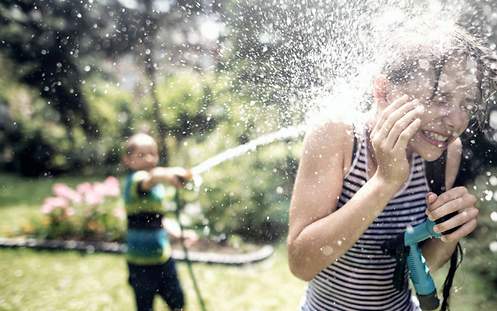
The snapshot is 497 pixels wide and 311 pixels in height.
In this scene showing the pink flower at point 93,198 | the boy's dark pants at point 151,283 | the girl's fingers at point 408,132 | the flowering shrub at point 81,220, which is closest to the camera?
the girl's fingers at point 408,132

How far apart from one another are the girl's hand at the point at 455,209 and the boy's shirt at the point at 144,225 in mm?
2105

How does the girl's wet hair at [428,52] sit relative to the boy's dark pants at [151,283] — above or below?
above

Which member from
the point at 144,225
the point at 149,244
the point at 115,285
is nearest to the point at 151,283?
the point at 149,244

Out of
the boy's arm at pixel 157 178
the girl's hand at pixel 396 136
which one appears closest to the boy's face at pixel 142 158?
the boy's arm at pixel 157 178

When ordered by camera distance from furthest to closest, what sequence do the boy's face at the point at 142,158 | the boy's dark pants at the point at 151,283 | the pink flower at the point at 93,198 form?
1. the pink flower at the point at 93,198
2. the boy's face at the point at 142,158
3. the boy's dark pants at the point at 151,283

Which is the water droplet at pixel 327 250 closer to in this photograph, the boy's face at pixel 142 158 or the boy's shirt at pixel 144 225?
the boy's shirt at pixel 144 225

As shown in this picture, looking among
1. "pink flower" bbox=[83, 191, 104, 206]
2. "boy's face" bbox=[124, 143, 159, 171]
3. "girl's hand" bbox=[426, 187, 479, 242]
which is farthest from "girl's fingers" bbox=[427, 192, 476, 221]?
"pink flower" bbox=[83, 191, 104, 206]

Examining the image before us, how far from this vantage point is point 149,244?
2951 mm

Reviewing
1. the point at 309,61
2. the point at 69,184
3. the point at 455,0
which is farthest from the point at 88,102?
the point at 455,0

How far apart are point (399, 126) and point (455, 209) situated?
0.28 meters

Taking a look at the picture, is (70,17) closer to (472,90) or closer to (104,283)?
(104,283)

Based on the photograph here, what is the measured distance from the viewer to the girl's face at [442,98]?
1252 millimetres

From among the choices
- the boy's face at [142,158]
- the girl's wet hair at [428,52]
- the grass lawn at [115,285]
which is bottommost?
the grass lawn at [115,285]

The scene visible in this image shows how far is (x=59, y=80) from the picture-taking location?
12.2m
